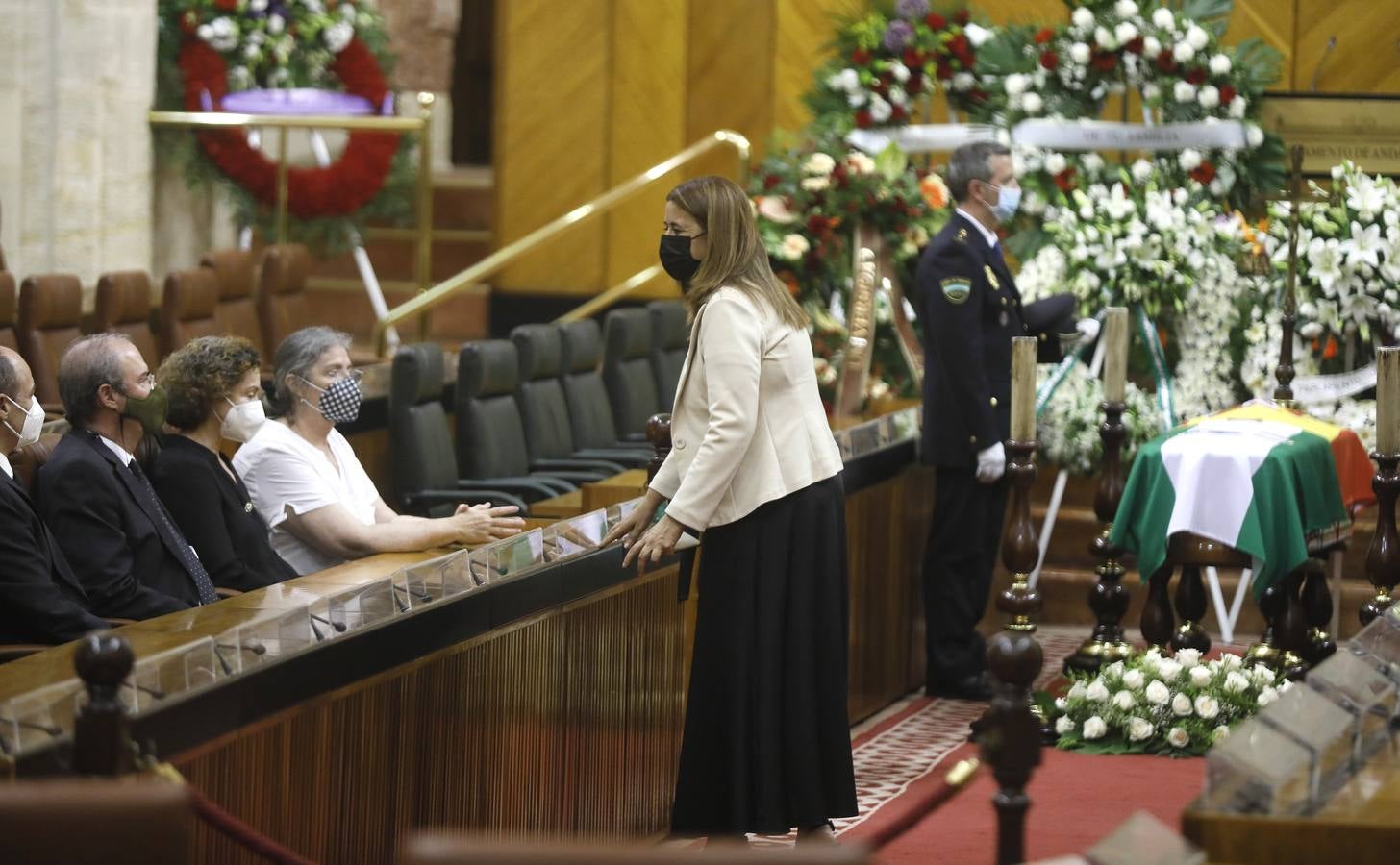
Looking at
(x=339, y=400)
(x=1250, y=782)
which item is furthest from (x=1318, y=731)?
(x=339, y=400)

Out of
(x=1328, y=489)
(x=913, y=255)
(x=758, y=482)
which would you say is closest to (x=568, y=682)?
(x=758, y=482)

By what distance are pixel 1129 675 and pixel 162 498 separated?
8.19 ft

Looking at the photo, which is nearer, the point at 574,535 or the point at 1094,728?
the point at 574,535

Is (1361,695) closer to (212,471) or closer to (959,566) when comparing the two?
(212,471)

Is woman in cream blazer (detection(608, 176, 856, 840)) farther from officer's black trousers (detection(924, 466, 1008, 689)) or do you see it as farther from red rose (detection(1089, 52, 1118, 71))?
red rose (detection(1089, 52, 1118, 71))

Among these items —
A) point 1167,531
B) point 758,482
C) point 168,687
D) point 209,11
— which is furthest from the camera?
point 209,11

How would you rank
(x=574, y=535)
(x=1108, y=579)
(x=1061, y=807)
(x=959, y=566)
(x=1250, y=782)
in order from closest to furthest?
(x=1250, y=782) → (x=574, y=535) → (x=1061, y=807) → (x=1108, y=579) → (x=959, y=566)

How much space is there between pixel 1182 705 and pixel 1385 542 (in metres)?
0.71

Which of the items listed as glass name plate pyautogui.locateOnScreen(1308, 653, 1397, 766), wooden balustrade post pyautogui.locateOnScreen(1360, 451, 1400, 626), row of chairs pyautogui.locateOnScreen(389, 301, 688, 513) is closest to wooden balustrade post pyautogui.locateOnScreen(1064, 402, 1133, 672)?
wooden balustrade post pyautogui.locateOnScreen(1360, 451, 1400, 626)

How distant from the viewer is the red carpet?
4574mm

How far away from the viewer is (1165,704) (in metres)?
5.47

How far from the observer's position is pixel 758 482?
161 inches

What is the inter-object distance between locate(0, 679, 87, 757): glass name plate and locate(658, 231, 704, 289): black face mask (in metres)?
1.62

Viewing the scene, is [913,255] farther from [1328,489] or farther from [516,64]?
[516,64]
